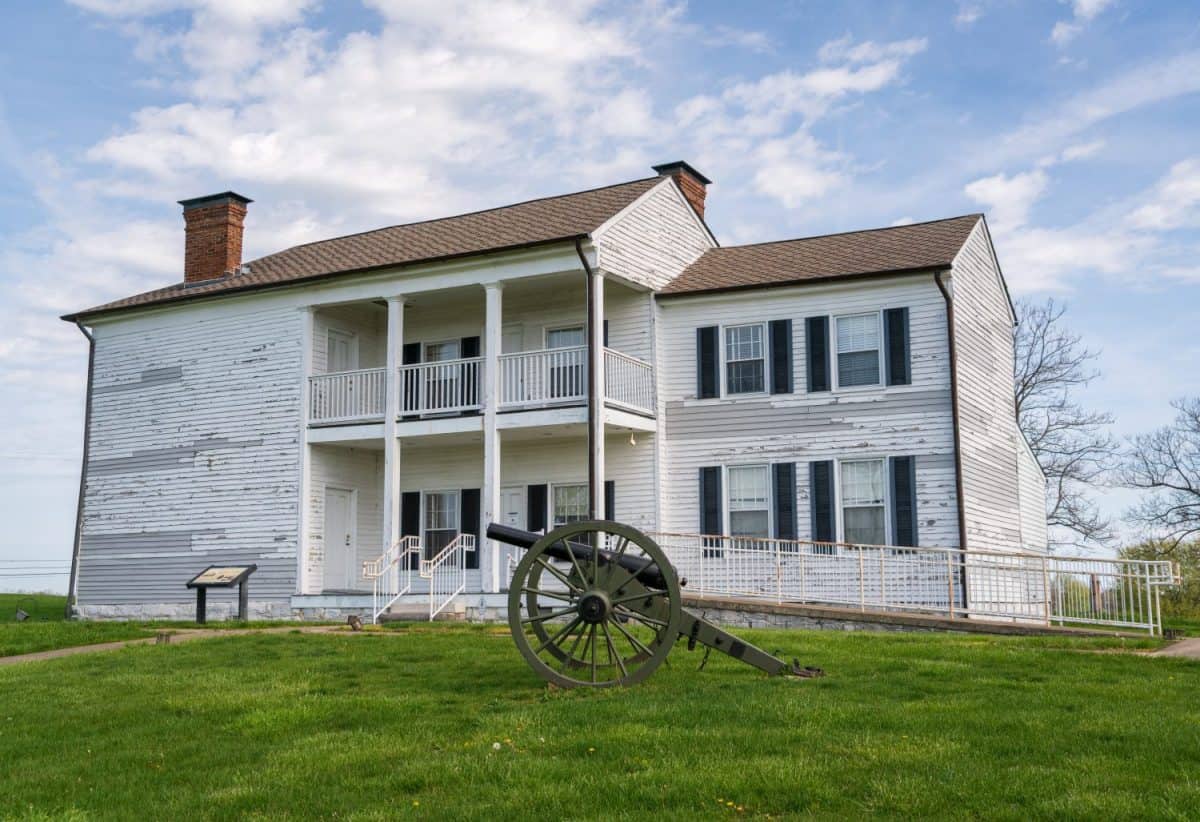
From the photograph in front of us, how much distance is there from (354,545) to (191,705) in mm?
13697

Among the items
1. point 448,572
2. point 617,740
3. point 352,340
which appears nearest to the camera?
point 617,740

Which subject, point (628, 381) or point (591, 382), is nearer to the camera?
point (591, 382)

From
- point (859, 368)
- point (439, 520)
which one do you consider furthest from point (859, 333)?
point (439, 520)

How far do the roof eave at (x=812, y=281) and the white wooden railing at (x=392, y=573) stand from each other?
6305 millimetres

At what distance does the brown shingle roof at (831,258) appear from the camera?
20.3 metres

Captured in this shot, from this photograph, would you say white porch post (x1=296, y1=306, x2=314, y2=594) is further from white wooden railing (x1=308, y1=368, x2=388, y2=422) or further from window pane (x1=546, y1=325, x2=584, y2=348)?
window pane (x1=546, y1=325, x2=584, y2=348)

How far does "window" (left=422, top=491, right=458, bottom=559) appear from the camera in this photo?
76.8ft

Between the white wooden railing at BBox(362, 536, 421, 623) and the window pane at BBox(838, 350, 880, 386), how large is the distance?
763 centimetres

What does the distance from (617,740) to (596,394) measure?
12.0 m

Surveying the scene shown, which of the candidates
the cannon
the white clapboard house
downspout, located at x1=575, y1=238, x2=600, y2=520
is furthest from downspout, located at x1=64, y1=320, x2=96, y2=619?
the cannon

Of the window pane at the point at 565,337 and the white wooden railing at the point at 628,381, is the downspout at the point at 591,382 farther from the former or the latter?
the window pane at the point at 565,337

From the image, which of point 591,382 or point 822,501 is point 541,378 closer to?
point 591,382

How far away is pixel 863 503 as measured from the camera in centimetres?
1997

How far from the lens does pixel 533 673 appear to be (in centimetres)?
1155
